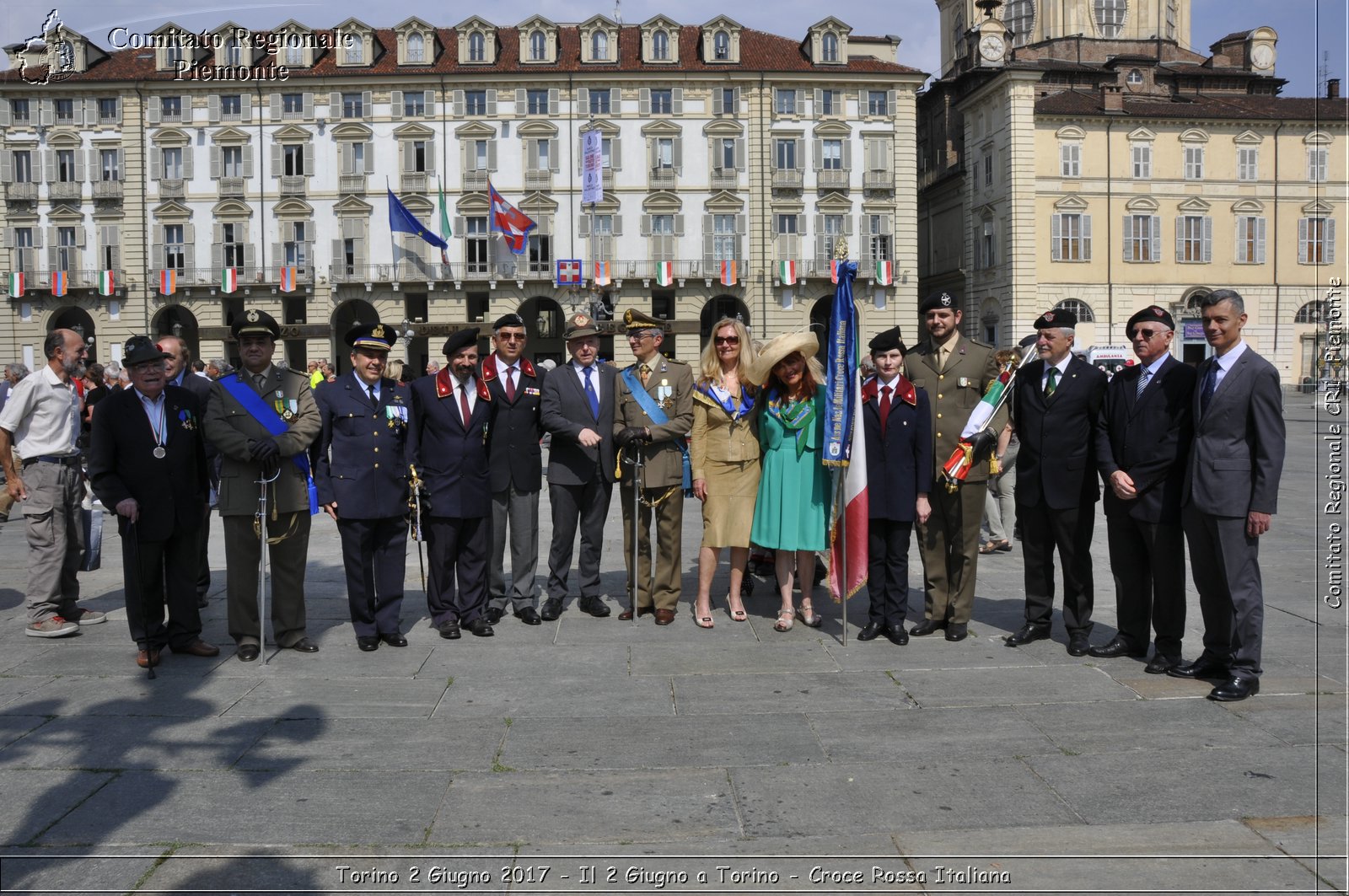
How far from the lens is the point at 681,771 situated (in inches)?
189

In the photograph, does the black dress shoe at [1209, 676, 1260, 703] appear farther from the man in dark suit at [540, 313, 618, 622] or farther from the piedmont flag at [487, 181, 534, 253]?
the piedmont flag at [487, 181, 534, 253]

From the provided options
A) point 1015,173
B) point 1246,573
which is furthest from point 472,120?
point 1246,573

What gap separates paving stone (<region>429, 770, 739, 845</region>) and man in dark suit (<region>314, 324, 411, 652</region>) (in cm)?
266

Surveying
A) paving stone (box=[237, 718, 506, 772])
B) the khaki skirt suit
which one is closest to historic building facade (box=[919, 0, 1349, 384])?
the khaki skirt suit

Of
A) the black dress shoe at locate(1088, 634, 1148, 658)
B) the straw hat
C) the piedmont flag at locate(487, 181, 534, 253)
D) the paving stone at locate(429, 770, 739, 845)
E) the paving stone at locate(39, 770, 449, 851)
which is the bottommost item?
the paving stone at locate(429, 770, 739, 845)

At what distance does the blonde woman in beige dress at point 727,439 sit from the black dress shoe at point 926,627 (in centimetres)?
122

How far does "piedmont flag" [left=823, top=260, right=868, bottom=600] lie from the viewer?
690 cm

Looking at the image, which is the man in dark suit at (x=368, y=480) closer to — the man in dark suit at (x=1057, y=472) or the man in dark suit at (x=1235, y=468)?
the man in dark suit at (x=1057, y=472)

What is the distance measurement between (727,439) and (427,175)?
4599 centimetres

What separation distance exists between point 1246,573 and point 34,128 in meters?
57.6

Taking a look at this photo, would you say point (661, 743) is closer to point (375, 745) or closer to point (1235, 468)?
point (375, 745)

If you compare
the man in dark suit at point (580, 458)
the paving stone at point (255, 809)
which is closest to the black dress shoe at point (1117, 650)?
the man in dark suit at point (580, 458)

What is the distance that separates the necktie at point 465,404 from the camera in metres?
7.52

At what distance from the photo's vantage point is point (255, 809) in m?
4.39
